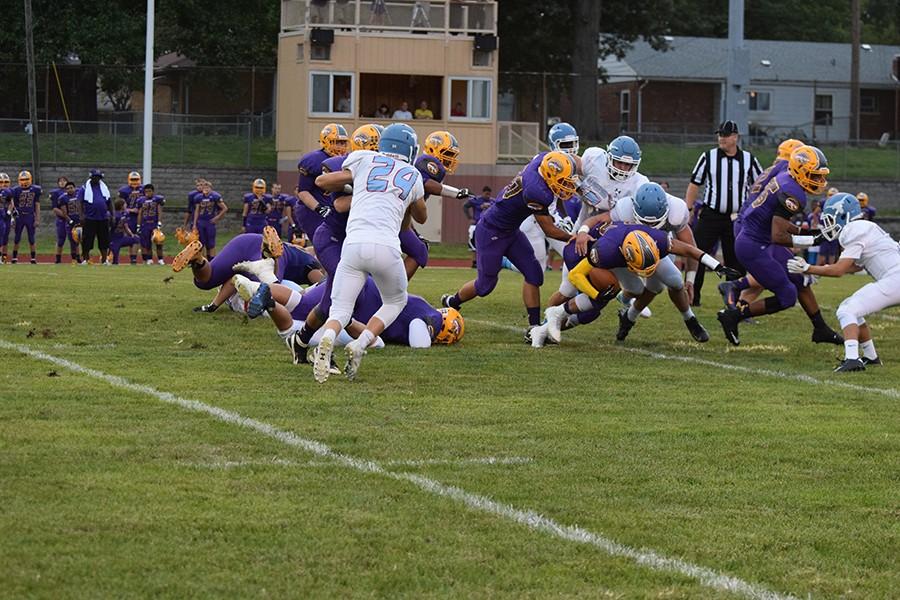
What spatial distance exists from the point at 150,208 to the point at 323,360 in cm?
1650

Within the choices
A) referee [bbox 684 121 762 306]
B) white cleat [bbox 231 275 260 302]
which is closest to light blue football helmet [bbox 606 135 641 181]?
referee [bbox 684 121 762 306]

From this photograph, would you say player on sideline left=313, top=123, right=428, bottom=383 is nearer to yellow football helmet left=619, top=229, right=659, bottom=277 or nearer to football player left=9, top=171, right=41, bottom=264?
yellow football helmet left=619, top=229, right=659, bottom=277

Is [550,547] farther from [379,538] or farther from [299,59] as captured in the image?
[299,59]

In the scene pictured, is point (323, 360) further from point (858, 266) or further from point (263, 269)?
point (858, 266)

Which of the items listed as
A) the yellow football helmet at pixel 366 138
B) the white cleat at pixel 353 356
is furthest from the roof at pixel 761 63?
the white cleat at pixel 353 356

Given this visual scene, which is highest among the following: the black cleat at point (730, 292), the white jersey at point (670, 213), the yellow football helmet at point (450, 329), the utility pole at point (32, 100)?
the utility pole at point (32, 100)

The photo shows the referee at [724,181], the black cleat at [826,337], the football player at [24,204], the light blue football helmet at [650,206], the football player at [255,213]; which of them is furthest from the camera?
the football player at [24,204]

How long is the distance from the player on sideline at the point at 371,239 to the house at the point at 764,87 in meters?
41.4

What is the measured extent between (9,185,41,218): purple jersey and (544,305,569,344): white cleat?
14991 millimetres

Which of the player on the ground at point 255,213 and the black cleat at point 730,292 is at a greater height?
the player on the ground at point 255,213

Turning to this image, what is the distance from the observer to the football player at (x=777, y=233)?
10820 mm

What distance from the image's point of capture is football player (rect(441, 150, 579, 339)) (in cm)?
1062

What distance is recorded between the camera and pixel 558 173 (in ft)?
34.7

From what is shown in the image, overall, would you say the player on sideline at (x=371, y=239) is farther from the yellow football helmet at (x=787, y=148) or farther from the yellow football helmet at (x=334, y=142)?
the yellow football helmet at (x=787, y=148)
